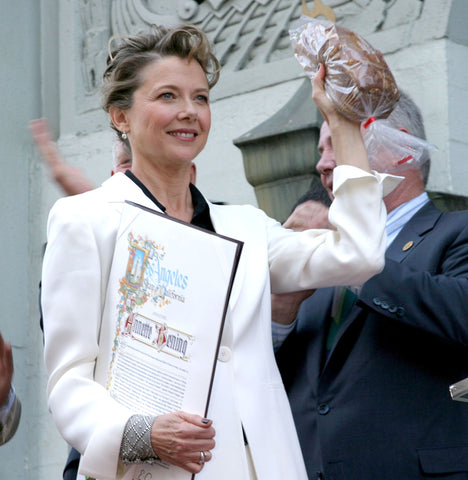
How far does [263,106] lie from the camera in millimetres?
4562

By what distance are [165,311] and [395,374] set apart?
2.62 feet

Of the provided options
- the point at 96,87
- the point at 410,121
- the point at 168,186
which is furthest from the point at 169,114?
the point at 96,87

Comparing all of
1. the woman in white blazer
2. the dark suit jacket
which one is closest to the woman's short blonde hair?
the woman in white blazer

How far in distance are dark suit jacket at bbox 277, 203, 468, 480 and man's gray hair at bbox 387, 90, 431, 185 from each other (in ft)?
1.52

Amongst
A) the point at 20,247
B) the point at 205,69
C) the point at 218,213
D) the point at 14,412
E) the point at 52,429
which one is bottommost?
the point at 52,429

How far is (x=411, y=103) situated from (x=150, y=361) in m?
1.58

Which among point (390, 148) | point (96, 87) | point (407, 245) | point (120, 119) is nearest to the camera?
point (120, 119)

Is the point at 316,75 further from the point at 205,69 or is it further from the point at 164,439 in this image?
the point at 164,439

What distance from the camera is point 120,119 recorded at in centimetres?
252

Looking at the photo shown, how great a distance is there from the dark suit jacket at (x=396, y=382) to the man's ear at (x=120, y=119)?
2.37ft

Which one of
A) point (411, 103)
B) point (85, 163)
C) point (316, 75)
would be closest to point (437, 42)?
point (411, 103)

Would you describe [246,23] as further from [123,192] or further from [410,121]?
[123,192]

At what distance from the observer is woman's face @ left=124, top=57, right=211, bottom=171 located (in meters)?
2.40

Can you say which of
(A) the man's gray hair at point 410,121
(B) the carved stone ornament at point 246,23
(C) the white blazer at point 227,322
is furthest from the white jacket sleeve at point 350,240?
(B) the carved stone ornament at point 246,23
